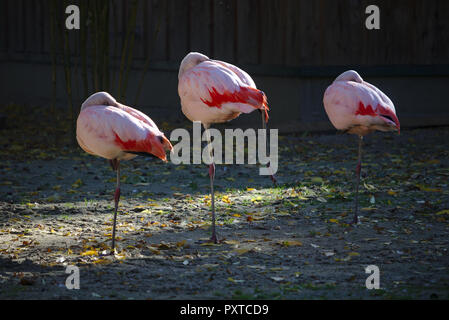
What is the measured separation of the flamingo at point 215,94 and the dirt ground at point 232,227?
23.4 inches

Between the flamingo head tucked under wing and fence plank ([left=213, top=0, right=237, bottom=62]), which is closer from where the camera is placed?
the flamingo head tucked under wing

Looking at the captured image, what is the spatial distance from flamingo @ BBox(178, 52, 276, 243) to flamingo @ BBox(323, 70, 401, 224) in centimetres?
63

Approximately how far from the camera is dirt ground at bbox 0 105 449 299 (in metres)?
3.95

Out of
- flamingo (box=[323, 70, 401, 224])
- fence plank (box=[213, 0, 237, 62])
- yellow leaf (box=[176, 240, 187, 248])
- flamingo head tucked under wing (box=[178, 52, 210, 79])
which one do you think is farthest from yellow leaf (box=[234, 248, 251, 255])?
fence plank (box=[213, 0, 237, 62])

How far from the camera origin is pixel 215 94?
4.97m

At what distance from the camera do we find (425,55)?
951 centimetres

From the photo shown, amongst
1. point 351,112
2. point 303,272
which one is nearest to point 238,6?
point 351,112

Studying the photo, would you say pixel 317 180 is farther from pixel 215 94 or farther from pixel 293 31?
pixel 293 31

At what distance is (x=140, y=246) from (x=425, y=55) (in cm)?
620

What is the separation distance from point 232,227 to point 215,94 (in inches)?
43.2

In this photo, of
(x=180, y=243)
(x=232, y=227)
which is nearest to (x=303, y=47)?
(x=232, y=227)

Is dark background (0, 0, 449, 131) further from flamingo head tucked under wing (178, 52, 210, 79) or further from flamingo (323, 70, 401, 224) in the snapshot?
flamingo (323, 70, 401, 224)
